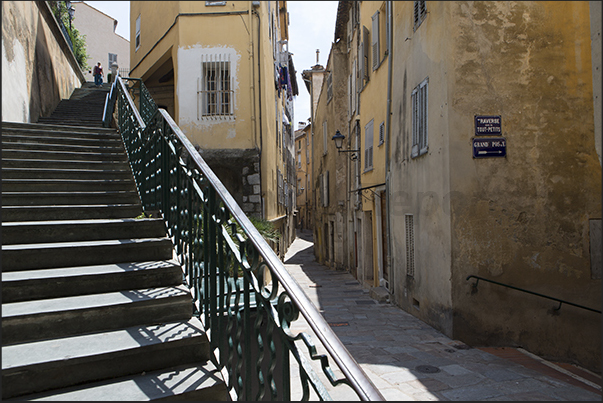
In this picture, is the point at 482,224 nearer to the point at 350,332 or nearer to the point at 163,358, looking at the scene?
the point at 350,332

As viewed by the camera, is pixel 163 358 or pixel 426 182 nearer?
pixel 163 358

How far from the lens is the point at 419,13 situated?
8469 millimetres

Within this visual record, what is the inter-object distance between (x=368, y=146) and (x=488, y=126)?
593 cm

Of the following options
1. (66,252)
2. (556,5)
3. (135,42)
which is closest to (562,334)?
(556,5)

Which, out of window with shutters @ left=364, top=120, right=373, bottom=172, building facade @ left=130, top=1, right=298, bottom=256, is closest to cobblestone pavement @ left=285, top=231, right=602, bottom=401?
window with shutters @ left=364, top=120, right=373, bottom=172

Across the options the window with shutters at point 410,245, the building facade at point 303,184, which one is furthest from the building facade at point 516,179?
the building facade at point 303,184

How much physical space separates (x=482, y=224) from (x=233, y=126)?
27.0 ft

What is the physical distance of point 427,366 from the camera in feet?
18.3

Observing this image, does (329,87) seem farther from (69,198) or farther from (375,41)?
(69,198)

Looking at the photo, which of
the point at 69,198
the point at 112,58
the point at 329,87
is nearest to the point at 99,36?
the point at 112,58

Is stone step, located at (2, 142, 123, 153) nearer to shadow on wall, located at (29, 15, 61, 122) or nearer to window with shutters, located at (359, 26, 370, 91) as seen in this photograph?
shadow on wall, located at (29, 15, 61, 122)

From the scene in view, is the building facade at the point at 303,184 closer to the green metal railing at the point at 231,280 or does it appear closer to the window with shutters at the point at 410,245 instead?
the window with shutters at the point at 410,245

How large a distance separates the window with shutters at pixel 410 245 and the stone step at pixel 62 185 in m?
5.99

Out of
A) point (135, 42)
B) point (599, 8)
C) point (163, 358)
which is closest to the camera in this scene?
point (163, 358)
